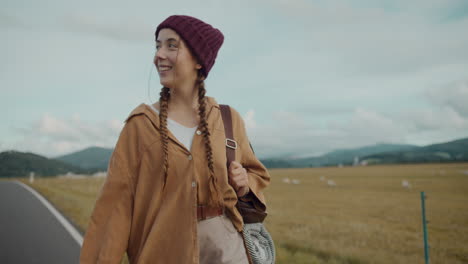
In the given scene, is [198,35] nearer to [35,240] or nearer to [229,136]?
Answer: [229,136]

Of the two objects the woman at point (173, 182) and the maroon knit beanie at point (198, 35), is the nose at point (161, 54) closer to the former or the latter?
the woman at point (173, 182)

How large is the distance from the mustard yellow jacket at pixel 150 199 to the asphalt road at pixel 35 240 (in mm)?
4222

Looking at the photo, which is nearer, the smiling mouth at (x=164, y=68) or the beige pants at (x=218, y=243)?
the beige pants at (x=218, y=243)

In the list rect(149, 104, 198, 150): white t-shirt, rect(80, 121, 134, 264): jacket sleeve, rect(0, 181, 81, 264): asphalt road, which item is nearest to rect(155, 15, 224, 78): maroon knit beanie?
rect(149, 104, 198, 150): white t-shirt

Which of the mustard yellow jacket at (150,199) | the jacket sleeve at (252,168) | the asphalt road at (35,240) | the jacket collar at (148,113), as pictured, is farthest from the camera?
the asphalt road at (35,240)

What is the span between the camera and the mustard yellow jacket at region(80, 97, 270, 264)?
6.50 ft

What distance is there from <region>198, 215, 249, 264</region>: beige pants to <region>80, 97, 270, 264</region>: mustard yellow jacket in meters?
0.07

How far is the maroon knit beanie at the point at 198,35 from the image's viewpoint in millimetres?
2137

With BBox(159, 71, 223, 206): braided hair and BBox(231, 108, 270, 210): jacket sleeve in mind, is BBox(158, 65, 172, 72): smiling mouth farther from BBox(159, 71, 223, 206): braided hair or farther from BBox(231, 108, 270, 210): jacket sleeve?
BBox(231, 108, 270, 210): jacket sleeve

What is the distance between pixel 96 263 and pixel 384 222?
582 inches

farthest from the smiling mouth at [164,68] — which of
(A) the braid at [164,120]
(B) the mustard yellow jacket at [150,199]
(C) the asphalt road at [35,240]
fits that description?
(C) the asphalt road at [35,240]

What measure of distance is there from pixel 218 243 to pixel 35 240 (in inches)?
255

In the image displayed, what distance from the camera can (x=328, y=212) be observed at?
17.9 metres

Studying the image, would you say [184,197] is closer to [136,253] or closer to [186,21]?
[136,253]
